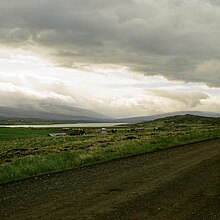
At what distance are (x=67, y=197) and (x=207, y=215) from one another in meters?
4.73

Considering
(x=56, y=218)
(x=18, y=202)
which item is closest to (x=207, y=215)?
(x=56, y=218)

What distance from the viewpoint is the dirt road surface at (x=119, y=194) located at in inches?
408

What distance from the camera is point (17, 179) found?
1669 centimetres

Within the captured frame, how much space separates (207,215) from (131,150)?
17.5 m

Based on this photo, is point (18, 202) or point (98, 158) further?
point (98, 158)

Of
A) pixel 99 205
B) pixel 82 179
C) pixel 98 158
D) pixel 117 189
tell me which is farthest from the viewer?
pixel 98 158

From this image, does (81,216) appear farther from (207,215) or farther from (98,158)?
(98,158)

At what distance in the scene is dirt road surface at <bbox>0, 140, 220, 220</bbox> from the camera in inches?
408

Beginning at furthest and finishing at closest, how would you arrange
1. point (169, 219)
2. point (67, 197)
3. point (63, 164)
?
1. point (63, 164)
2. point (67, 197)
3. point (169, 219)

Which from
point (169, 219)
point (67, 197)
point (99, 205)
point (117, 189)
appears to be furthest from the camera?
point (117, 189)

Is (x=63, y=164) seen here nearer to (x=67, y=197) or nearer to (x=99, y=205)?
(x=67, y=197)

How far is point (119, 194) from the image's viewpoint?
1284 cm

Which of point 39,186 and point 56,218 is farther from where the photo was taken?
point 39,186

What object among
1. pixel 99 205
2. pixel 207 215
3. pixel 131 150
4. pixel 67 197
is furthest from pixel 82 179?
pixel 131 150
